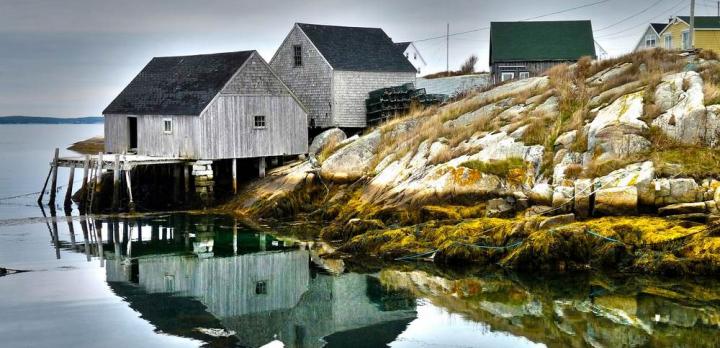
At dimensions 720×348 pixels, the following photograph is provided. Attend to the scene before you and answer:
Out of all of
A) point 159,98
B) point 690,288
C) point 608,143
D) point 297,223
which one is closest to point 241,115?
point 159,98

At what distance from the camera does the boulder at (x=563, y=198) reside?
90.8 ft

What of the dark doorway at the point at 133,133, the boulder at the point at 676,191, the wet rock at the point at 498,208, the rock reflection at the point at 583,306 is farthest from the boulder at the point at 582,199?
the dark doorway at the point at 133,133

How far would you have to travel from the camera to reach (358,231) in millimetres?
29734

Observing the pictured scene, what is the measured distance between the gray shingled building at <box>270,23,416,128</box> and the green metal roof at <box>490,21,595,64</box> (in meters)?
11.2

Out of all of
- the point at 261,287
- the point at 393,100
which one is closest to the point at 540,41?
the point at 393,100

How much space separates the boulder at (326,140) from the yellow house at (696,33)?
24952mm

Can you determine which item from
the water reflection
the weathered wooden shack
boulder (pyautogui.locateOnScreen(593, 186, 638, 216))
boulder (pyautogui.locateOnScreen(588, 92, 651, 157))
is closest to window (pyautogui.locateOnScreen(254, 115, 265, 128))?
the water reflection

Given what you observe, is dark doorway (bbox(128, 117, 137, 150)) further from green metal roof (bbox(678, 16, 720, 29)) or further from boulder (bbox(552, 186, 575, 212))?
green metal roof (bbox(678, 16, 720, 29))

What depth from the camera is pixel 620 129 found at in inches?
1166

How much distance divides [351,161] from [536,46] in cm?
2219

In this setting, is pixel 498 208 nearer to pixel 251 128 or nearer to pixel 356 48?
pixel 251 128

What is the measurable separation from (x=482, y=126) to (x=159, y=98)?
14.8m

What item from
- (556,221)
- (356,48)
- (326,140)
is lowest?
(556,221)

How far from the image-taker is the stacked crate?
4328cm
